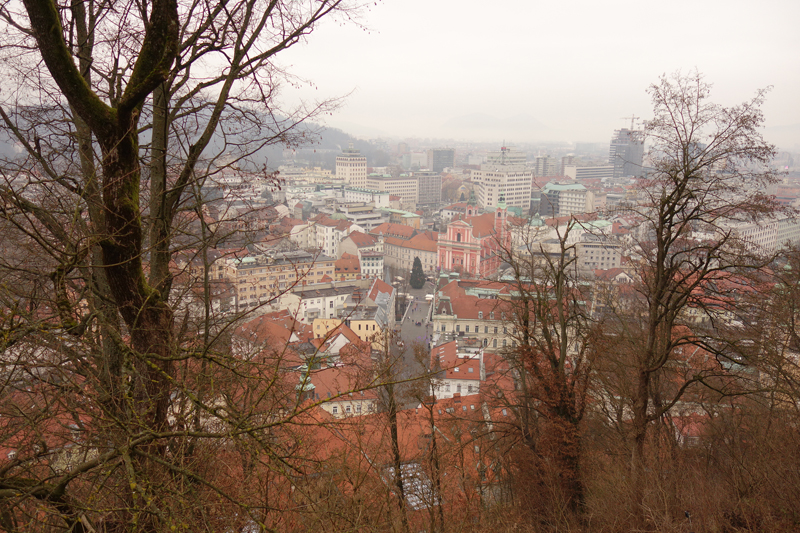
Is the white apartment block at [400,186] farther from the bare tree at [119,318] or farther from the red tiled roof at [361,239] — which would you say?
the bare tree at [119,318]

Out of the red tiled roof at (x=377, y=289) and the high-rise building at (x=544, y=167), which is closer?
the red tiled roof at (x=377, y=289)

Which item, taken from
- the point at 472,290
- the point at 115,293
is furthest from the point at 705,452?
the point at 472,290

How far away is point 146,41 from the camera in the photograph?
2383mm

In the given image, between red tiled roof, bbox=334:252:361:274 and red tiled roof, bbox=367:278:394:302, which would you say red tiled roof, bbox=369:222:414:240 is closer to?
red tiled roof, bbox=334:252:361:274

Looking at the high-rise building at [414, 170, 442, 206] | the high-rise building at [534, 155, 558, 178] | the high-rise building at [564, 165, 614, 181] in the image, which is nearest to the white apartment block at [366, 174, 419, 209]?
the high-rise building at [414, 170, 442, 206]

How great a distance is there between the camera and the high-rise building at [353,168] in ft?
347

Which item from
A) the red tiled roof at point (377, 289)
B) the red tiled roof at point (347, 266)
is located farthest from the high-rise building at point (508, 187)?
the red tiled roof at point (377, 289)

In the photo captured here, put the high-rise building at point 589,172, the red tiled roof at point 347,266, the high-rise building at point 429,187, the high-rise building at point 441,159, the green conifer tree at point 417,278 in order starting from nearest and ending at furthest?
the red tiled roof at point 347,266 → the green conifer tree at point 417,278 → the high-rise building at point 429,187 → the high-rise building at point 589,172 → the high-rise building at point 441,159

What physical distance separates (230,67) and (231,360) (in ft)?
7.49

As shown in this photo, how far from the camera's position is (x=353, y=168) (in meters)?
106

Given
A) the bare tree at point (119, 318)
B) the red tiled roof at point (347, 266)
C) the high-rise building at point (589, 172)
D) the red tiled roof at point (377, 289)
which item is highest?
the bare tree at point (119, 318)

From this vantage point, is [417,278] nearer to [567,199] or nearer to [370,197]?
[370,197]

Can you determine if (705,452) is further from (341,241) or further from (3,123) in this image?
(341,241)

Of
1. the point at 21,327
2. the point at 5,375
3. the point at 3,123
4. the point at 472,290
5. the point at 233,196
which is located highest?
the point at 3,123
